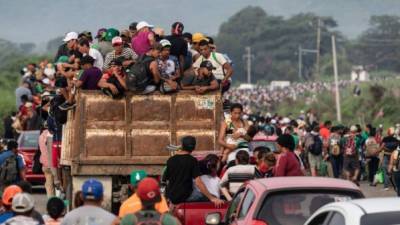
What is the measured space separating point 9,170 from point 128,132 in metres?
1.90

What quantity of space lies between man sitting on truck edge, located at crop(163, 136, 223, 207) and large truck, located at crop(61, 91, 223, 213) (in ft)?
10.7

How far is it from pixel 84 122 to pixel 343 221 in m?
10.2

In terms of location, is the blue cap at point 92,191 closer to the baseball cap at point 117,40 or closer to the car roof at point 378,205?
the car roof at point 378,205

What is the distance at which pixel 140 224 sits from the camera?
12.3 m

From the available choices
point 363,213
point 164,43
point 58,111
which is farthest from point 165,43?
point 363,213

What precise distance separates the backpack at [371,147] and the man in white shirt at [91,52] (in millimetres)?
14426

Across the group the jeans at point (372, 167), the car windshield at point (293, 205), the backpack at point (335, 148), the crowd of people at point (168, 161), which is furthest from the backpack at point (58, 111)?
the jeans at point (372, 167)

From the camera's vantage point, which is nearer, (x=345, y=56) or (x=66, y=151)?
(x=66, y=151)

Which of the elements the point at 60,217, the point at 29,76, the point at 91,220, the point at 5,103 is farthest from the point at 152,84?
the point at 5,103

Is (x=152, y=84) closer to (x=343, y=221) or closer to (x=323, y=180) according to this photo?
(x=323, y=180)

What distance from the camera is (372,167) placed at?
38.8m

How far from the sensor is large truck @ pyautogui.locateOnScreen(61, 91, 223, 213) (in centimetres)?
2122

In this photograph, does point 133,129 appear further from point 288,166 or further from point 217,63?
point 288,166

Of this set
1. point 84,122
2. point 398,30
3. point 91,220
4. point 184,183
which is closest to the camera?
point 91,220
